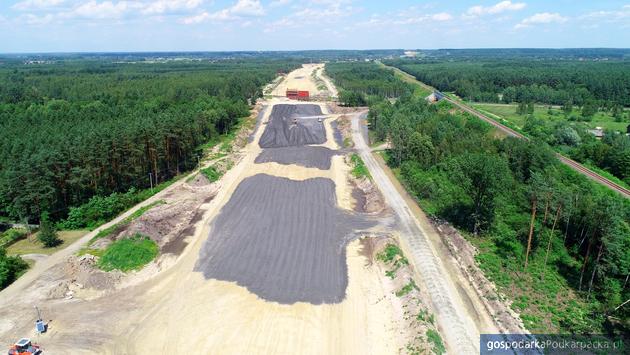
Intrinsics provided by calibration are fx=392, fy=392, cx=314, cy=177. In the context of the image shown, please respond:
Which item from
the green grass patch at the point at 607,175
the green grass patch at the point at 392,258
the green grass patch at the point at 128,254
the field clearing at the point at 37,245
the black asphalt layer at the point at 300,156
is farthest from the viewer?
the black asphalt layer at the point at 300,156

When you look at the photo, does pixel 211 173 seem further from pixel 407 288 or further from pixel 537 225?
pixel 537 225

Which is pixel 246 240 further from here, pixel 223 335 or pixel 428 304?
pixel 428 304

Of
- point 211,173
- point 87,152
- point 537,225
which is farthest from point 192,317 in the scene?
point 537,225

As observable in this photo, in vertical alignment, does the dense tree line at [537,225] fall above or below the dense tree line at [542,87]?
below

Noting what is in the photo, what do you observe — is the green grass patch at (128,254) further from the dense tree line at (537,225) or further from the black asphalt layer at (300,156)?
the black asphalt layer at (300,156)

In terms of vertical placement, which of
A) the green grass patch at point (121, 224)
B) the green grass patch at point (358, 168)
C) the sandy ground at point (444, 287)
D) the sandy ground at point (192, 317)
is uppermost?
the green grass patch at point (358, 168)

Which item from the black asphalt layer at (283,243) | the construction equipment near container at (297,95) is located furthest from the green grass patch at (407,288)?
the construction equipment near container at (297,95)

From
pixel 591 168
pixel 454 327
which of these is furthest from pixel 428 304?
pixel 591 168

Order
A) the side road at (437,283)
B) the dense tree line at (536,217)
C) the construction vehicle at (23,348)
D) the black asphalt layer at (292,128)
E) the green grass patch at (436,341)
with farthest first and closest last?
the black asphalt layer at (292,128) < the dense tree line at (536,217) < the side road at (437,283) < the construction vehicle at (23,348) < the green grass patch at (436,341)
